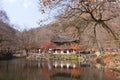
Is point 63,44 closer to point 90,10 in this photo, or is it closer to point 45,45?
point 45,45

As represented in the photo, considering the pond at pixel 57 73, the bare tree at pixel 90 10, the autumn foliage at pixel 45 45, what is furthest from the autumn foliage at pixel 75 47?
the bare tree at pixel 90 10

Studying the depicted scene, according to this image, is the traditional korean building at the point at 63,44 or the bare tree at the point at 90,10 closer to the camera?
the bare tree at the point at 90,10

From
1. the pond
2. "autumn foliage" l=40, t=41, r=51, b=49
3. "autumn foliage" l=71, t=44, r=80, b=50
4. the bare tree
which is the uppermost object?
"autumn foliage" l=40, t=41, r=51, b=49

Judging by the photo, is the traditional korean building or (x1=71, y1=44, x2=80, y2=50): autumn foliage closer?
(x1=71, y1=44, x2=80, y2=50): autumn foliage

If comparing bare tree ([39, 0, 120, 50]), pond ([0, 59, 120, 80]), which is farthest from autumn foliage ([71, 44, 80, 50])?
bare tree ([39, 0, 120, 50])

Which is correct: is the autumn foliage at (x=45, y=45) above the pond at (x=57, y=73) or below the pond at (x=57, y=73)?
above

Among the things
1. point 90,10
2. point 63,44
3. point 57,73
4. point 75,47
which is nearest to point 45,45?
point 63,44

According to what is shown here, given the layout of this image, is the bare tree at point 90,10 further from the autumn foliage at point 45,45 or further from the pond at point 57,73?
the autumn foliage at point 45,45

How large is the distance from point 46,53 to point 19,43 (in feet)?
40.6

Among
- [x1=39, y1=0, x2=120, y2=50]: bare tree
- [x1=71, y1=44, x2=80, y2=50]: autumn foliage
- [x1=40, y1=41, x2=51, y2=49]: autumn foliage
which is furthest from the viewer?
[x1=40, y1=41, x2=51, y2=49]: autumn foliage

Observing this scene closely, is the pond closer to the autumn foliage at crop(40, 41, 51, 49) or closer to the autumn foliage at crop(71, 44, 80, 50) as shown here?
the autumn foliage at crop(71, 44, 80, 50)

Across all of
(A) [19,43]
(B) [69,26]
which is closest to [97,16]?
(B) [69,26]

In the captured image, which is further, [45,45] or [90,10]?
[45,45]

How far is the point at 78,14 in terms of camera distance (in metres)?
11.1
